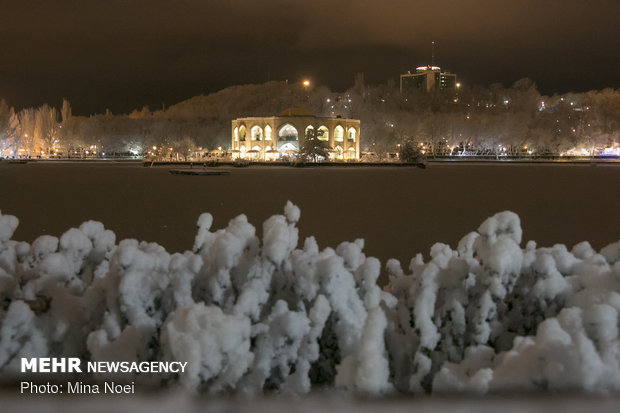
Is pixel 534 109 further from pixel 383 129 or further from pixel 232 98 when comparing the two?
pixel 232 98

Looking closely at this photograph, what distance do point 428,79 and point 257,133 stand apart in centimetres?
8128

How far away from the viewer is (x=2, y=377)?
2.17m

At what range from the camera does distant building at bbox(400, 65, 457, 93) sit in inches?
5482

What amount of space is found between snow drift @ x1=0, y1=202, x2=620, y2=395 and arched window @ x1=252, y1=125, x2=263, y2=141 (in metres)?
66.4

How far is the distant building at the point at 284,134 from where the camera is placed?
67188 mm

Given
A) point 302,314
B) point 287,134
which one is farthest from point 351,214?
point 287,134

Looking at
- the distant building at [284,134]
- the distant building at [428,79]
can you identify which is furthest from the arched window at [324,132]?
the distant building at [428,79]

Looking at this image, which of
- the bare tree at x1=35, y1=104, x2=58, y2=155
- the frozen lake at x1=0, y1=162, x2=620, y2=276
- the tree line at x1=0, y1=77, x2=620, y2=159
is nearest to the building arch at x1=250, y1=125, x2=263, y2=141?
the tree line at x1=0, y1=77, x2=620, y2=159

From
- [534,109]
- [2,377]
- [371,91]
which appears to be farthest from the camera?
[371,91]

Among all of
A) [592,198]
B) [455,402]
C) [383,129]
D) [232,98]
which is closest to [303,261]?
[455,402]

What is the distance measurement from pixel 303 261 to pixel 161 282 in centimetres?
69

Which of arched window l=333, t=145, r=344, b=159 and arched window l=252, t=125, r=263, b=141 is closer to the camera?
arched window l=252, t=125, r=263, b=141

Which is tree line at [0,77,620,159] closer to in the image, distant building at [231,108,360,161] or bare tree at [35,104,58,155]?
bare tree at [35,104,58,155]

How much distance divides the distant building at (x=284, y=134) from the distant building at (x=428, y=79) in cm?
7460
